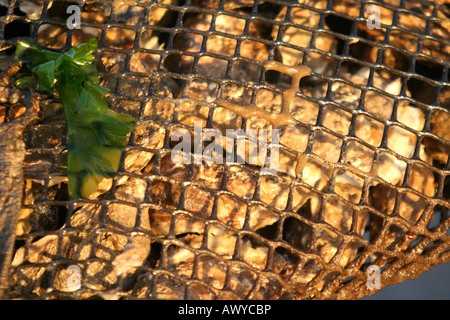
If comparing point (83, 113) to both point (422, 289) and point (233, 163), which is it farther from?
point (422, 289)

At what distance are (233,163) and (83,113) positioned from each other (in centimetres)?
81

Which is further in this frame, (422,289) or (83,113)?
(422,289)

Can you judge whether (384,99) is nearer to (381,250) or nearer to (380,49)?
(380,49)

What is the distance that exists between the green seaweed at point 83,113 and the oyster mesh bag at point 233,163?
6 centimetres

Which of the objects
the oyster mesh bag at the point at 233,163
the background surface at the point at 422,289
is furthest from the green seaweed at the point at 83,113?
the background surface at the point at 422,289

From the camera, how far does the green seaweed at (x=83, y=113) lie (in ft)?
6.73

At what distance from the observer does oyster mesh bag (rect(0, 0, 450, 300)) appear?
2061mm

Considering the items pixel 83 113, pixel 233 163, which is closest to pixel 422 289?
pixel 233 163

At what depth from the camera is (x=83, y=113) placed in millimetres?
2121

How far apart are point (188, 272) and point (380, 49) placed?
165 centimetres

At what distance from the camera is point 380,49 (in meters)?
2.38

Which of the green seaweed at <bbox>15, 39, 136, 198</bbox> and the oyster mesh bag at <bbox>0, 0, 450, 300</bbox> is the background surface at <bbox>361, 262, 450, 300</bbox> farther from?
the green seaweed at <bbox>15, 39, 136, 198</bbox>

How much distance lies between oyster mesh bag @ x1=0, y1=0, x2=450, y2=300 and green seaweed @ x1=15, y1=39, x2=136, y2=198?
0.06 metres

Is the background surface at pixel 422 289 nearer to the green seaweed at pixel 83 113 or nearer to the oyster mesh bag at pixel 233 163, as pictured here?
the oyster mesh bag at pixel 233 163
